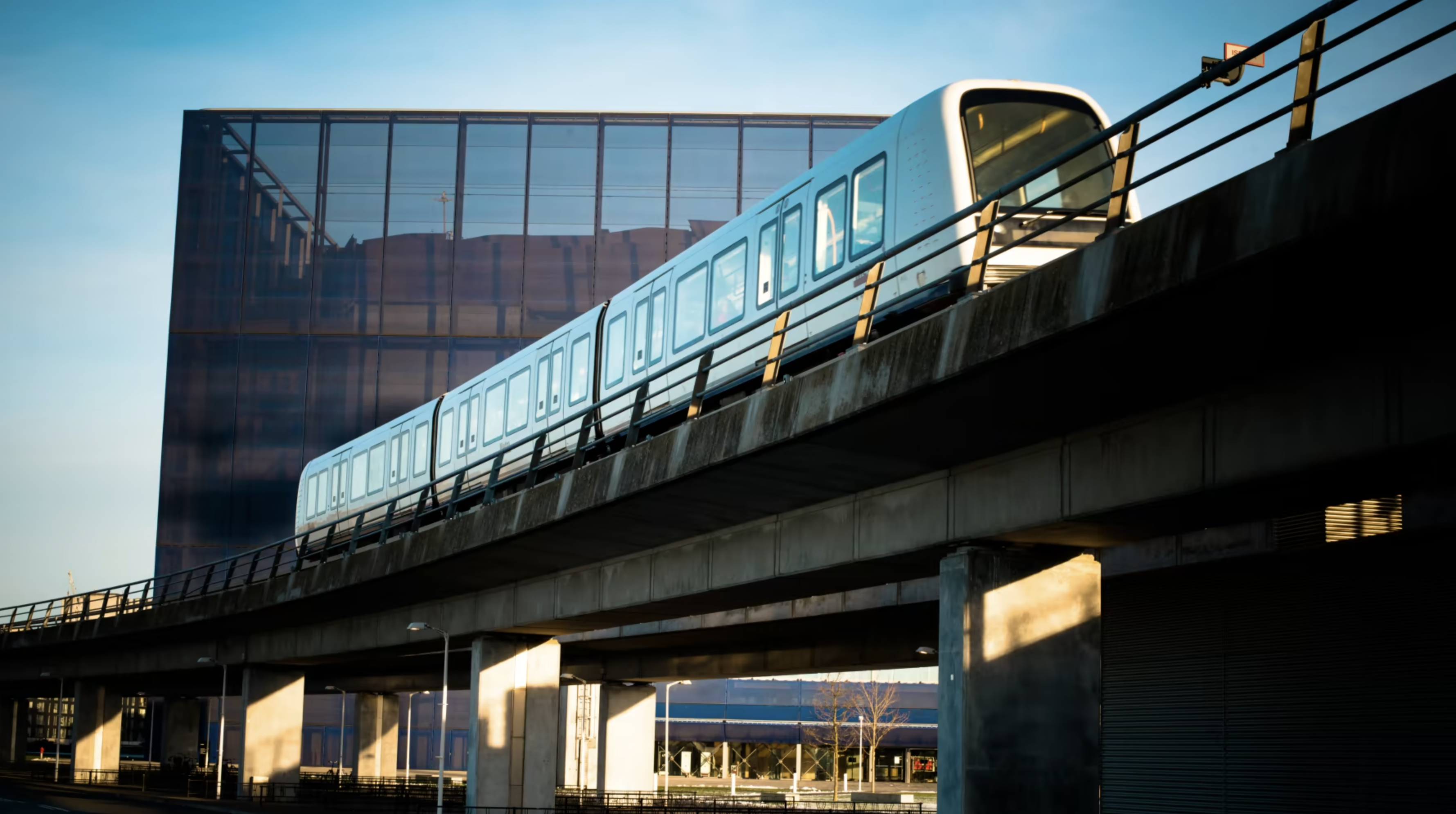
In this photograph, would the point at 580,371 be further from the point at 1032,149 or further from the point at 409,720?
the point at 409,720

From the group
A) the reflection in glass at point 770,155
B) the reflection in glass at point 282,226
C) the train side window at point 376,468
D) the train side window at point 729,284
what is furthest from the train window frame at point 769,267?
the reflection in glass at point 282,226

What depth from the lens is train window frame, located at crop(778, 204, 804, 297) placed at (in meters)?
22.6

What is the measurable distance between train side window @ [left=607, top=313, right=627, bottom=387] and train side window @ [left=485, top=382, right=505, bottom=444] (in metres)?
Result: 6.75

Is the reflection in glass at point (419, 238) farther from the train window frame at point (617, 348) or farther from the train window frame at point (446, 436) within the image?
the train window frame at point (617, 348)

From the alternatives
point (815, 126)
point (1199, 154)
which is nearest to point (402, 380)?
point (815, 126)

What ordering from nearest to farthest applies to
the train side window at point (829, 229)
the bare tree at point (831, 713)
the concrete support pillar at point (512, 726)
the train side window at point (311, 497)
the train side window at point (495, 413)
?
1. the train side window at point (829, 229)
2. the concrete support pillar at point (512, 726)
3. the train side window at point (495, 413)
4. the train side window at point (311, 497)
5. the bare tree at point (831, 713)

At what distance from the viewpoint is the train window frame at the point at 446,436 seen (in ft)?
131

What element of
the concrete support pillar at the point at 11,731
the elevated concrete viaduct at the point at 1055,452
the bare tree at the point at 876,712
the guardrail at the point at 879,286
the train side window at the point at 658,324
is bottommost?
the concrete support pillar at the point at 11,731

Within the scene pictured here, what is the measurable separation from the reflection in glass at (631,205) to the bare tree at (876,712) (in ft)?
87.6

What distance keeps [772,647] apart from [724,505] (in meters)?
20.1

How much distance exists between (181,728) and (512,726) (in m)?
59.6

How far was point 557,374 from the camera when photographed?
3288 centimetres

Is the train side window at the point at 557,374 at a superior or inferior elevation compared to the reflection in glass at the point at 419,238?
inferior

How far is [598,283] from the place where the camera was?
82.1m
